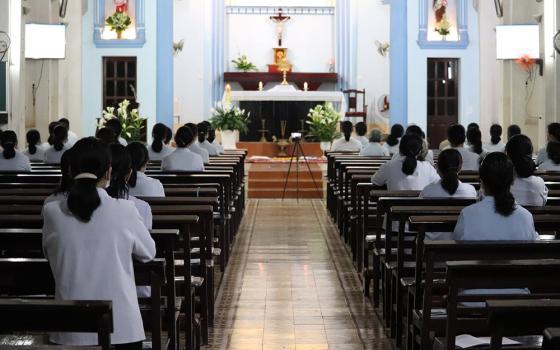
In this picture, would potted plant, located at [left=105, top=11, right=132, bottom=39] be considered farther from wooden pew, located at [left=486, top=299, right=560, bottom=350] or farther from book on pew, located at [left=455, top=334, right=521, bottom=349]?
wooden pew, located at [left=486, top=299, right=560, bottom=350]

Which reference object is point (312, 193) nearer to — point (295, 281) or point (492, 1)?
point (492, 1)

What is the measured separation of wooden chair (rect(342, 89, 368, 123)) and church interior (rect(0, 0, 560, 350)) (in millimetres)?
60

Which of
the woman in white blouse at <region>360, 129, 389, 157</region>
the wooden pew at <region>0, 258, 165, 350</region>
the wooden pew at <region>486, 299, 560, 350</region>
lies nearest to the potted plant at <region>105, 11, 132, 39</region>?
the woman in white blouse at <region>360, 129, 389, 157</region>

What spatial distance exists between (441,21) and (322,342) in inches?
625

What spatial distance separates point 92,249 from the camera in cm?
382

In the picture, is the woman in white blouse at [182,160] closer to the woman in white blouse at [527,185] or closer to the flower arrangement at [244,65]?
the woman in white blouse at [527,185]

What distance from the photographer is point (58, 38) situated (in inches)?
582

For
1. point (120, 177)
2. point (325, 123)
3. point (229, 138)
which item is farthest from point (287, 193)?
point (120, 177)

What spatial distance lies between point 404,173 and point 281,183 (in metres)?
8.18

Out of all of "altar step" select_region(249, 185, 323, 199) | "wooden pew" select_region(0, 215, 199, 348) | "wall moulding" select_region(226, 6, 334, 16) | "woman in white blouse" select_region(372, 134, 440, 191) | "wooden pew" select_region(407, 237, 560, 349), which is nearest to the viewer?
"wooden pew" select_region(407, 237, 560, 349)

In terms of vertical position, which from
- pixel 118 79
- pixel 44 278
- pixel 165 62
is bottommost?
pixel 44 278

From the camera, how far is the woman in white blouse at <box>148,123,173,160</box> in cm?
1080

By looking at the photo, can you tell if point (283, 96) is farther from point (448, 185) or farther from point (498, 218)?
point (498, 218)

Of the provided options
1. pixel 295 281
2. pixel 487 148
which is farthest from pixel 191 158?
pixel 487 148
